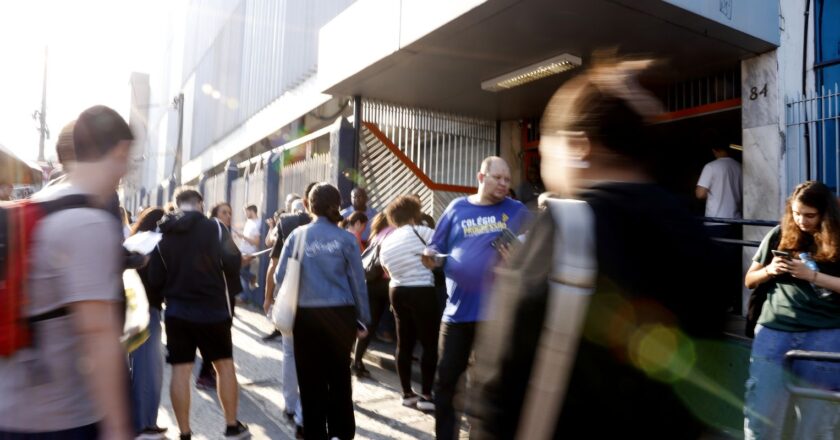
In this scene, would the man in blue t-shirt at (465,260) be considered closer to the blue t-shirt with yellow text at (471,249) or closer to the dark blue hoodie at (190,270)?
the blue t-shirt with yellow text at (471,249)

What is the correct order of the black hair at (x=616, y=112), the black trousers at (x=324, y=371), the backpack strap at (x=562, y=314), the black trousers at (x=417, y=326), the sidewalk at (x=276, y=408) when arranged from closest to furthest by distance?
the backpack strap at (x=562, y=314) → the black hair at (x=616, y=112) → the black trousers at (x=324, y=371) → the sidewalk at (x=276, y=408) → the black trousers at (x=417, y=326)

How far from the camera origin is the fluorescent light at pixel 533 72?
7.35 meters

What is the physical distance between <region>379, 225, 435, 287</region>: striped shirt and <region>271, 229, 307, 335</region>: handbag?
4.95 ft

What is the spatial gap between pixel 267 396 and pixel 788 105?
21.4 ft

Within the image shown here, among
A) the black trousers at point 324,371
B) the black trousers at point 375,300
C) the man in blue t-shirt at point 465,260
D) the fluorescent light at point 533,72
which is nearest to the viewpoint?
the man in blue t-shirt at point 465,260

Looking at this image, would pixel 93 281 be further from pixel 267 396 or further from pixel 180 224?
pixel 267 396

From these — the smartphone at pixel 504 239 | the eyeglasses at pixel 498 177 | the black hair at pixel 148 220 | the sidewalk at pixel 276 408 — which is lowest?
the sidewalk at pixel 276 408

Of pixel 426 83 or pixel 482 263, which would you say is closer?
pixel 482 263

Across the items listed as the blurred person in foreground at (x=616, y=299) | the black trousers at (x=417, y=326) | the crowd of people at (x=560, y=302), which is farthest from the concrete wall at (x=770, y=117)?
the blurred person in foreground at (x=616, y=299)

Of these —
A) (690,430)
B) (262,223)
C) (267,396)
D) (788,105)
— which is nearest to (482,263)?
(690,430)

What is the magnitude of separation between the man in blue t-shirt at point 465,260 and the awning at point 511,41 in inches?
91.3

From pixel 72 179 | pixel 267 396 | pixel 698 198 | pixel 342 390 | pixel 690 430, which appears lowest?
pixel 267 396

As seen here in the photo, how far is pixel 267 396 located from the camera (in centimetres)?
634

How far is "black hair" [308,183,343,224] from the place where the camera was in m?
4.46
